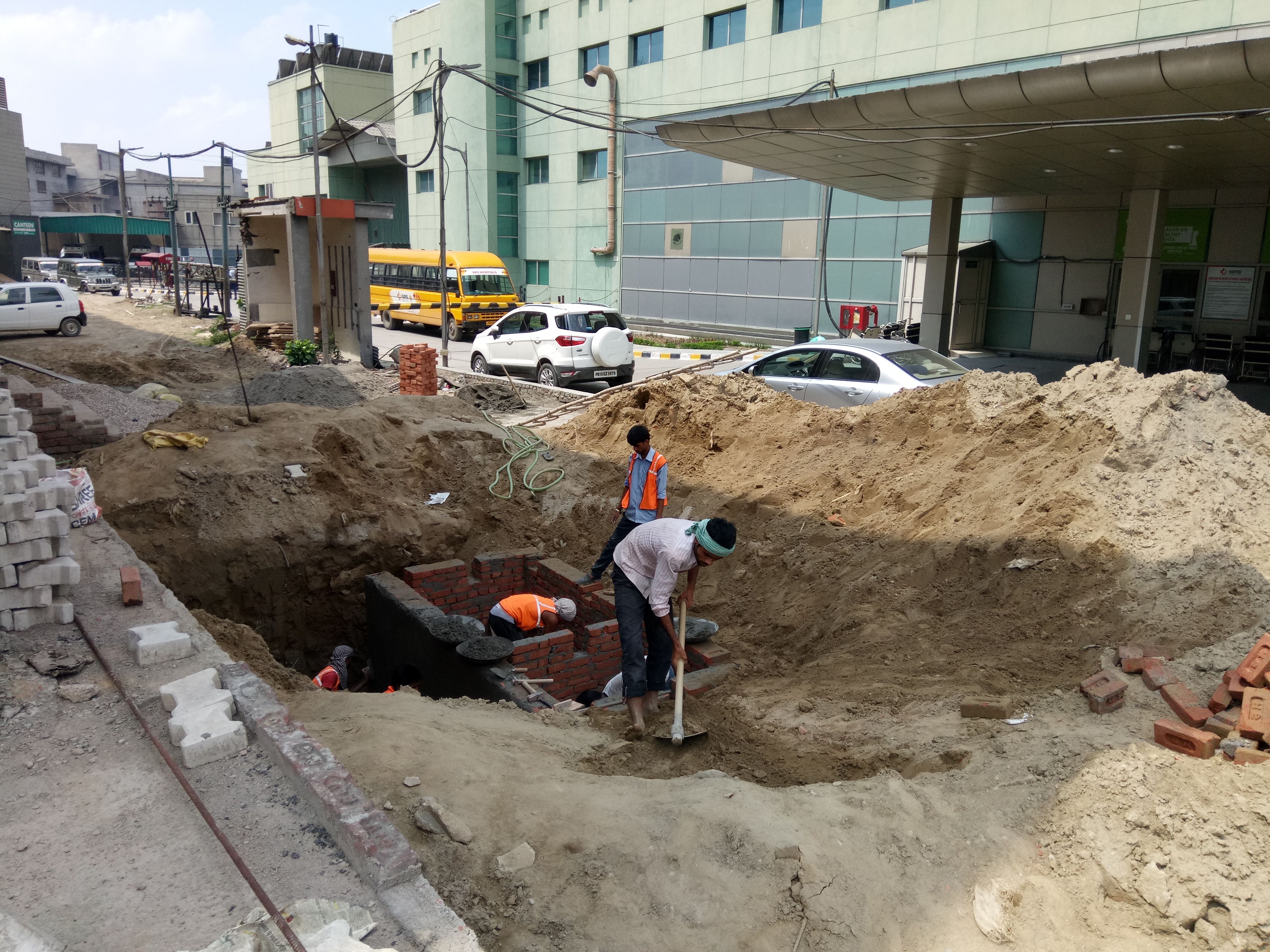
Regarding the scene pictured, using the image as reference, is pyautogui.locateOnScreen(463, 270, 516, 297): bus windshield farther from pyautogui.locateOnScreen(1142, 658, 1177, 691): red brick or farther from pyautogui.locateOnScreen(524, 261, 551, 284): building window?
pyautogui.locateOnScreen(1142, 658, 1177, 691): red brick

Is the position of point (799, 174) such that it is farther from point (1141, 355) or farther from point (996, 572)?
point (996, 572)

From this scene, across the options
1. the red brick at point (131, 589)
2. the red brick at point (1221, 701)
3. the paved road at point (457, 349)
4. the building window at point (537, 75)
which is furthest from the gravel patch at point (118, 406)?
the building window at point (537, 75)

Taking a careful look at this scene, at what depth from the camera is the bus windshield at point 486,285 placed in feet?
83.9

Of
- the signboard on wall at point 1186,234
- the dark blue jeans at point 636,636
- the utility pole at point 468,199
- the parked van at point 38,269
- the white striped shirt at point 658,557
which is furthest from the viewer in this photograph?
the parked van at point 38,269

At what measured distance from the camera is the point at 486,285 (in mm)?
25906

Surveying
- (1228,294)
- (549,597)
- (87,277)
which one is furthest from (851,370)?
(87,277)

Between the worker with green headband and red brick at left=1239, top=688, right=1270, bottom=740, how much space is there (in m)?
2.61

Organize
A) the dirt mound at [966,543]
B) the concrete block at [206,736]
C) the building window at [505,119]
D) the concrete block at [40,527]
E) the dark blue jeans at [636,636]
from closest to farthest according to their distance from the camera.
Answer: the concrete block at [206,736] < the concrete block at [40,527] < the dirt mound at [966,543] < the dark blue jeans at [636,636] < the building window at [505,119]

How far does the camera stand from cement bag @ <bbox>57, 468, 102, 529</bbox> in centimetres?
689

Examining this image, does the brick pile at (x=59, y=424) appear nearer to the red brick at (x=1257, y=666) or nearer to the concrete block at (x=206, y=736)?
the concrete block at (x=206, y=736)

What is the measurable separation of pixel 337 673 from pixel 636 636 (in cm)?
359

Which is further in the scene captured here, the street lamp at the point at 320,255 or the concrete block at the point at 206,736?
the street lamp at the point at 320,255

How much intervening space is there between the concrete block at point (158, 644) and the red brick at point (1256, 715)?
5.40 m

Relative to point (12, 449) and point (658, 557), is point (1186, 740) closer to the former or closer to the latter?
point (658, 557)
